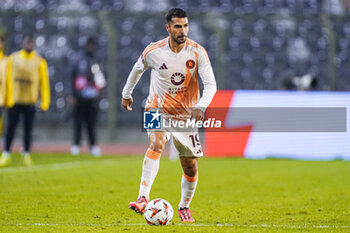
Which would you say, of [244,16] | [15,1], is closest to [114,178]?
[244,16]

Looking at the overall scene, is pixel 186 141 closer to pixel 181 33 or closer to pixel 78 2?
pixel 181 33

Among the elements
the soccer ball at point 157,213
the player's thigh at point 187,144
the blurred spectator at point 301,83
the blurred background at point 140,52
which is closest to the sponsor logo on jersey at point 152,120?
the player's thigh at point 187,144

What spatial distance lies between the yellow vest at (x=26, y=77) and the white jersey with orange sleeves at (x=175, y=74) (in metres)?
5.78

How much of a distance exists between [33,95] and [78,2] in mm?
7547

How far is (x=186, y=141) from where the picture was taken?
19.3ft

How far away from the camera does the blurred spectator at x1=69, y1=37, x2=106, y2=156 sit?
13320 mm

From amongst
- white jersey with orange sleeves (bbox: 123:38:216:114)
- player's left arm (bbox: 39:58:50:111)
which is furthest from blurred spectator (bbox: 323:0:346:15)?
white jersey with orange sleeves (bbox: 123:38:216:114)

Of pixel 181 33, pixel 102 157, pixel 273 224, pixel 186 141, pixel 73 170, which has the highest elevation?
pixel 181 33

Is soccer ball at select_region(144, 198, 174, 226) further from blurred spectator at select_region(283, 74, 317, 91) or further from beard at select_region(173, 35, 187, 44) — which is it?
blurred spectator at select_region(283, 74, 317, 91)

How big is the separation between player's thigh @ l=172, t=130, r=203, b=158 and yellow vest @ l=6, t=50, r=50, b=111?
6.06m

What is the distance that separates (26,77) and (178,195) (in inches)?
185

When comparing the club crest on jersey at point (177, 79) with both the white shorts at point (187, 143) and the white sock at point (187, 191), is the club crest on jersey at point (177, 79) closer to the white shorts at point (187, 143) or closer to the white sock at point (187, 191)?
the white shorts at point (187, 143)

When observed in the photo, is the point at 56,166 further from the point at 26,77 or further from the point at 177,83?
the point at 177,83

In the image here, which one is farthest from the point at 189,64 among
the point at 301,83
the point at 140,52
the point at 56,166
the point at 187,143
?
the point at 140,52
